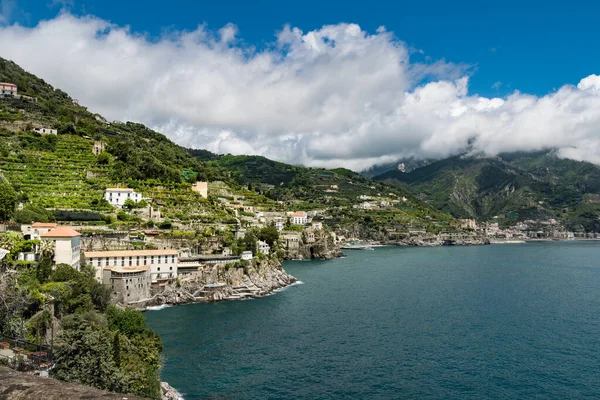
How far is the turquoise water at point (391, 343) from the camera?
2644 centimetres

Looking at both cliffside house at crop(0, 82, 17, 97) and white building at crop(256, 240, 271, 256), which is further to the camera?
cliffside house at crop(0, 82, 17, 97)

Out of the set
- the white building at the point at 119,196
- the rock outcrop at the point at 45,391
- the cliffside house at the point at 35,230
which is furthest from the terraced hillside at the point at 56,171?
the rock outcrop at the point at 45,391

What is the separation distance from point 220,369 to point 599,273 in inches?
2845

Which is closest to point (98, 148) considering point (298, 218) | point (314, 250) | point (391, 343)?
point (314, 250)

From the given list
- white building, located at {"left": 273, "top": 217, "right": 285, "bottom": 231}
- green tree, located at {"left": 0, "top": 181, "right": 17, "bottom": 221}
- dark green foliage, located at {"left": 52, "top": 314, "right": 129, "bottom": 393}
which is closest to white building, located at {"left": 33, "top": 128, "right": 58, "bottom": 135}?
green tree, located at {"left": 0, "top": 181, "right": 17, "bottom": 221}

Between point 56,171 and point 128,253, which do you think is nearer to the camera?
point 128,253

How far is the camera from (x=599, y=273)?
74438 mm

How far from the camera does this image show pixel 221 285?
5097 centimetres

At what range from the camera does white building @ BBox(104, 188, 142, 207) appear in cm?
6153

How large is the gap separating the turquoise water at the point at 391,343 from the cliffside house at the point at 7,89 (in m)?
70.4

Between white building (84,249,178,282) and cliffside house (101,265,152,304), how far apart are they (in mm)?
869

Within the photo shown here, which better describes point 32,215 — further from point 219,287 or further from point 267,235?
point 267,235

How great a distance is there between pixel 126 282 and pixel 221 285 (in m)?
11.1

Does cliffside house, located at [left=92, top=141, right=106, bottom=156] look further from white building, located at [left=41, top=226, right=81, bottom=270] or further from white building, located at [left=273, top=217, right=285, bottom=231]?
white building, located at [left=273, top=217, right=285, bottom=231]
